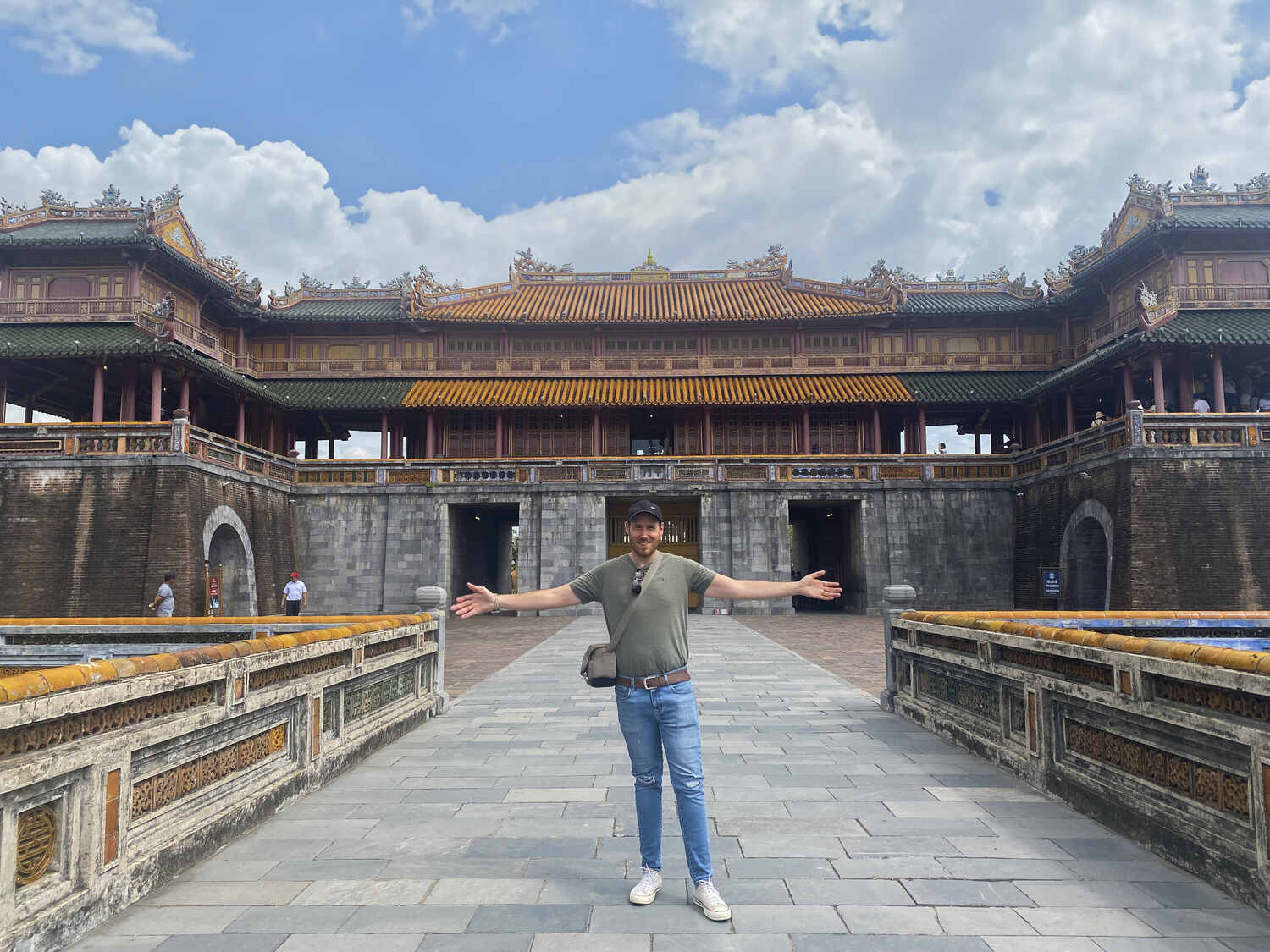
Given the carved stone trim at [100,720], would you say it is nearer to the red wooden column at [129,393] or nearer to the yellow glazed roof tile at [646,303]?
the red wooden column at [129,393]

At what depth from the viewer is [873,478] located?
24.2 meters

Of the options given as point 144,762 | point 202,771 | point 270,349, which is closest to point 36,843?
point 144,762

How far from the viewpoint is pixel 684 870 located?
4.01m

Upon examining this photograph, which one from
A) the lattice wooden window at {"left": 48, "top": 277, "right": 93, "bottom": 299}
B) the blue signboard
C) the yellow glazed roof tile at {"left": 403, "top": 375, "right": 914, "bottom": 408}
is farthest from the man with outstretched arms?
the lattice wooden window at {"left": 48, "top": 277, "right": 93, "bottom": 299}

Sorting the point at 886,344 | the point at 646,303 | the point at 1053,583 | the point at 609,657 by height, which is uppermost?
the point at 646,303

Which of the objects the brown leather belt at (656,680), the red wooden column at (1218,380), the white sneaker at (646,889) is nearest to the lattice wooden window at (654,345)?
the red wooden column at (1218,380)

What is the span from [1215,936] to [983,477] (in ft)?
74.3

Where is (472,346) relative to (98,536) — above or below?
above

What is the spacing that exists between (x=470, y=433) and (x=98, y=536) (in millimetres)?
12645

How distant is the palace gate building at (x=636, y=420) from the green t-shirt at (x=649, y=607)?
17.2 metres

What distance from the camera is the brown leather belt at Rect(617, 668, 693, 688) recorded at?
3629 mm

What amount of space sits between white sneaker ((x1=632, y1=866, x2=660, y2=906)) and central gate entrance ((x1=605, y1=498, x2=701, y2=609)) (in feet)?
67.5

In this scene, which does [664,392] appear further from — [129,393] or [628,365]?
[129,393]

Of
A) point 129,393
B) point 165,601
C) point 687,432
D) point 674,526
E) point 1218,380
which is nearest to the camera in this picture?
point 165,601
